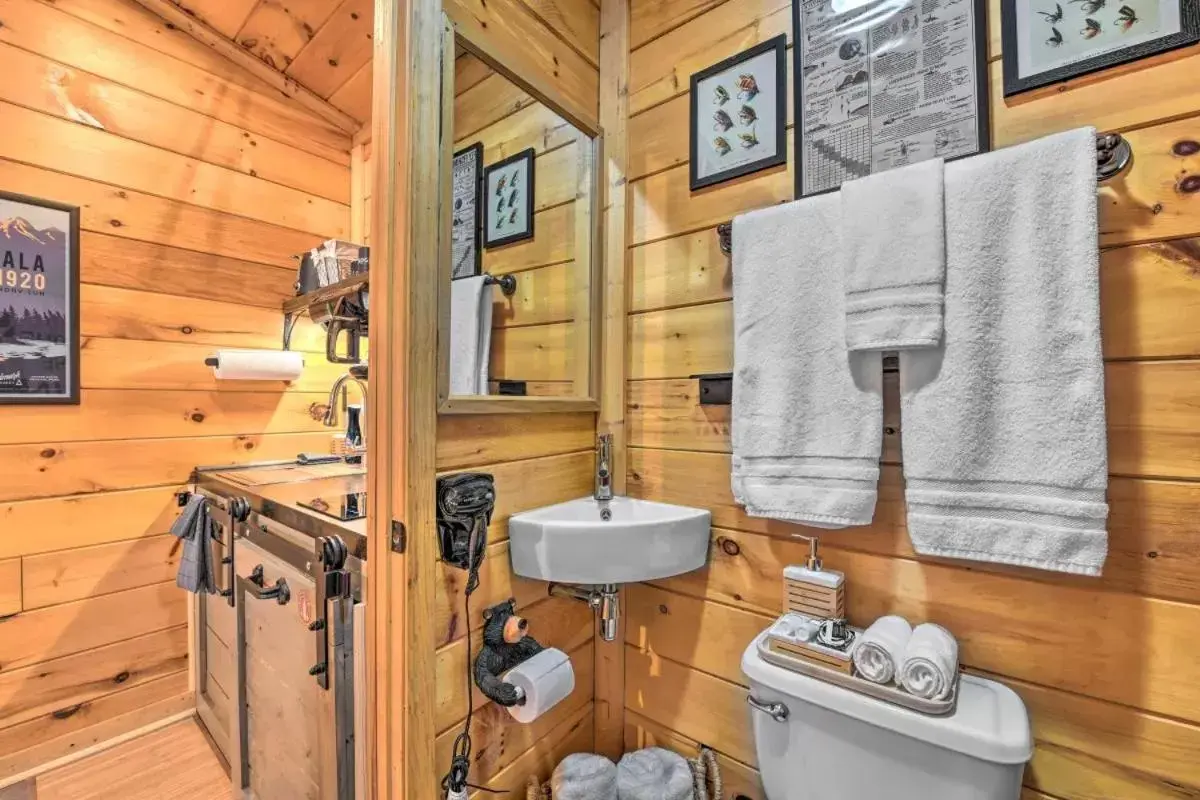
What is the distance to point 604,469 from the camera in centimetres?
126

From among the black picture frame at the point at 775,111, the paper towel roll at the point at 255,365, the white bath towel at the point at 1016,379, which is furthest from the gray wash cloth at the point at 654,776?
the paper towel roll at the point at 255,365

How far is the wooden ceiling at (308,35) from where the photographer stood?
1666 millimetres

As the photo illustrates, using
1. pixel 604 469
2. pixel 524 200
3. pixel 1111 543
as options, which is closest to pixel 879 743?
pixel 1111 543

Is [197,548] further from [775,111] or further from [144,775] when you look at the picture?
[775,111]

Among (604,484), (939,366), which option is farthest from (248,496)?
(939,366)

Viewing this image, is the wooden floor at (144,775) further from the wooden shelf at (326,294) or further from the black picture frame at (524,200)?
the black picture frame at (524,200)

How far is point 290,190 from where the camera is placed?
202 cm

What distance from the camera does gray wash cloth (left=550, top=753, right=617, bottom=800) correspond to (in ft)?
3.60

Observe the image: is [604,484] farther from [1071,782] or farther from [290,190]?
[290,190]

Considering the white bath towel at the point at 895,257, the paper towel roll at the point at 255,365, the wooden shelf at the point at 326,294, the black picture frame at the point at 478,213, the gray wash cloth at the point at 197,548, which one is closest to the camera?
the white bath towel at the point at 895,257

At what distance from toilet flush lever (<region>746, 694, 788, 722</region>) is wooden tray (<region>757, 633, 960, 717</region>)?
0.07 meters

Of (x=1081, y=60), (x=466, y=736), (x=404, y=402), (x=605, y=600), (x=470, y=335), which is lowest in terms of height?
(x=466, y=736)

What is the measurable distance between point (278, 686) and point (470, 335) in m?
0.92

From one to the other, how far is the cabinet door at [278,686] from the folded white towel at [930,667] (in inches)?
40.7
